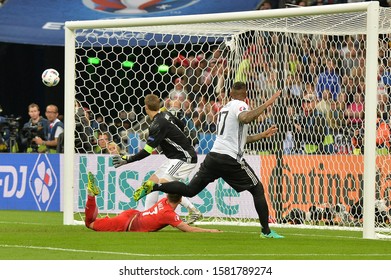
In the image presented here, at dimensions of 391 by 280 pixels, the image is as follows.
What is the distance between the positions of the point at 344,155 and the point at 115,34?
4.27 meters

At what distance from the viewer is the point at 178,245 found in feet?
42.2

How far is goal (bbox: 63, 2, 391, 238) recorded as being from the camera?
1731cm

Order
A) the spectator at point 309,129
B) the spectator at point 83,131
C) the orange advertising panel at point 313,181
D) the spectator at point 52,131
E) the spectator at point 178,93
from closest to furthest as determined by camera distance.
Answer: the orange advertising panel at point 313,181 < the spectator at point 83,131 < the spectator at point 309,129 < the spectator at point 178,93 < the spectator at point 52,131

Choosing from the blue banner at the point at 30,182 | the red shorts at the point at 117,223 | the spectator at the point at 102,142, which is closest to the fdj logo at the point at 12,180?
the blue banner at the point at 30,182

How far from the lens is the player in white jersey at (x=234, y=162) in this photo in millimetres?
14266

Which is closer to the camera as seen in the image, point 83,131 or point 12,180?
point 83,131

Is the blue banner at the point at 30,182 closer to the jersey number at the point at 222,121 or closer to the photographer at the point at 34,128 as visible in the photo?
the photographer at the point at 34,128

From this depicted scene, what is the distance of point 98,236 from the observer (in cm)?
1411

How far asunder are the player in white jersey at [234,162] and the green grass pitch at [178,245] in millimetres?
537

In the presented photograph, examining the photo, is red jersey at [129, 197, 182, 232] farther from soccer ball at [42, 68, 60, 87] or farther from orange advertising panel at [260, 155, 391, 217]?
soccer ball at [42, 68, 60, 87]

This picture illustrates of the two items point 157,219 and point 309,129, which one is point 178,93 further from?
point 157,219

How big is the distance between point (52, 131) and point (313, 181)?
20.7 feet

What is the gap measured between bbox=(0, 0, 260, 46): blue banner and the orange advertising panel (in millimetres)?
5690

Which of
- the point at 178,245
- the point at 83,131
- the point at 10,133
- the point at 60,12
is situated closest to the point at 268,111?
the point at 83,131
